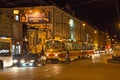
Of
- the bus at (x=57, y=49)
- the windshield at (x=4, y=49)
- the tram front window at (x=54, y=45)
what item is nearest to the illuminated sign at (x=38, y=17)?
the bus at (x=57, y=49)

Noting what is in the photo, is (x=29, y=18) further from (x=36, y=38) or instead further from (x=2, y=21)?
(x=2, y=21)

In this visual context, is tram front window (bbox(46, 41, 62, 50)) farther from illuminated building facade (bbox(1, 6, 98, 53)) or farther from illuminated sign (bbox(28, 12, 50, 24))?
illuminated sign (bbox(28, 12, 50, 24))

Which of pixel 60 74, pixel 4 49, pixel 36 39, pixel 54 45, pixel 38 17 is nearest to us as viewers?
pixel 60 74

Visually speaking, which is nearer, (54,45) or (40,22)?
(54,45)

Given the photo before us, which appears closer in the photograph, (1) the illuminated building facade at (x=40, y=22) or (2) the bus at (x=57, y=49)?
(2) the bus at (x=57, y=49)

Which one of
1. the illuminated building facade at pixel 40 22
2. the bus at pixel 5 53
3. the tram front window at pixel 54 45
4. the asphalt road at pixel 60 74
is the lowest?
the asphalt road at pixel 60 74

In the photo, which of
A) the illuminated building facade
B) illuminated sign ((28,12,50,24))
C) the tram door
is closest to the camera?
the tram door

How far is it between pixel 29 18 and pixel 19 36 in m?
8.96

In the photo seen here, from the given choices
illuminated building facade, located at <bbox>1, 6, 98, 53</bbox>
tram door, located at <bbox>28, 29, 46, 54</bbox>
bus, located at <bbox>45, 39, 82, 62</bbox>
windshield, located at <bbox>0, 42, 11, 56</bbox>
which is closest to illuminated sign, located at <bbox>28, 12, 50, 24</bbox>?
illuminated building facade, located at <bbox>1, 6, 98, 53</bbox>

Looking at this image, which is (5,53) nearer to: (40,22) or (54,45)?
(54,45)

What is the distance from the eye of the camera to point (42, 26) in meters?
69.9

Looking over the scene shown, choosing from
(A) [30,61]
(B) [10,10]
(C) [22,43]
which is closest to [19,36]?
(C) [22,43]

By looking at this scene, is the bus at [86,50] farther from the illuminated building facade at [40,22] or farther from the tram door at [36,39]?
the tram door at [36,39]

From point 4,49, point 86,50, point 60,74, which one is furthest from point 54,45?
point 60,74
